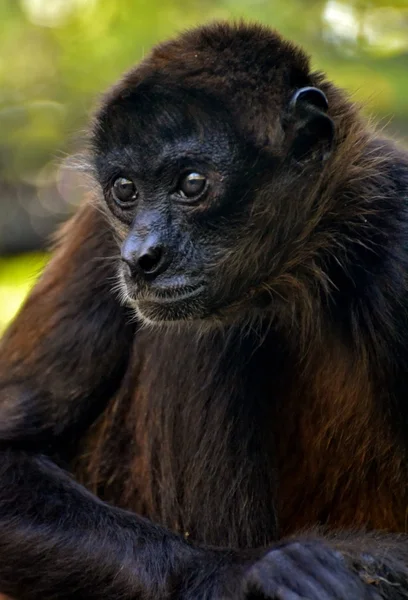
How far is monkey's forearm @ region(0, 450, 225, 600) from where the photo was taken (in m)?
6.20

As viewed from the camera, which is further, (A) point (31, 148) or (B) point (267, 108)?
(A) point (31, 148)

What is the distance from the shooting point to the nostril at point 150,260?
590cm

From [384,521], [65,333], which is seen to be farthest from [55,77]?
Answer: [384,521]

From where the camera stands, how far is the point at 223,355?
6691 millimetres

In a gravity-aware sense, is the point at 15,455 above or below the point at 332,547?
above

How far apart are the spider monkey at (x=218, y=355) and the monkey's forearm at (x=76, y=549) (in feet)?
0.04

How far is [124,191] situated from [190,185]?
1.36 feet

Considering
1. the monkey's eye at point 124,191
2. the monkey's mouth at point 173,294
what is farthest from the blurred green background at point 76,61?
the monkey's mouth at point 173,294

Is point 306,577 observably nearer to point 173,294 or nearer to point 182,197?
point 173,294

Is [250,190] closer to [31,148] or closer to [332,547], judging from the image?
[332,547]

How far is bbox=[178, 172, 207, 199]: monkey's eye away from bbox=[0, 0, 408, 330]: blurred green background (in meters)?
5.67

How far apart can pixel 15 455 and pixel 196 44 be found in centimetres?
248

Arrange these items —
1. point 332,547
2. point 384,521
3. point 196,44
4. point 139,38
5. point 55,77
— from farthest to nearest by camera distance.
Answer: point 55,77 < point 139,38 < point 384,521 < point 196,44 < point 332,547

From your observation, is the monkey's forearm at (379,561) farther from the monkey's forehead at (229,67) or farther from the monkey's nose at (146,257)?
the monkey's forehead at (229,67)
